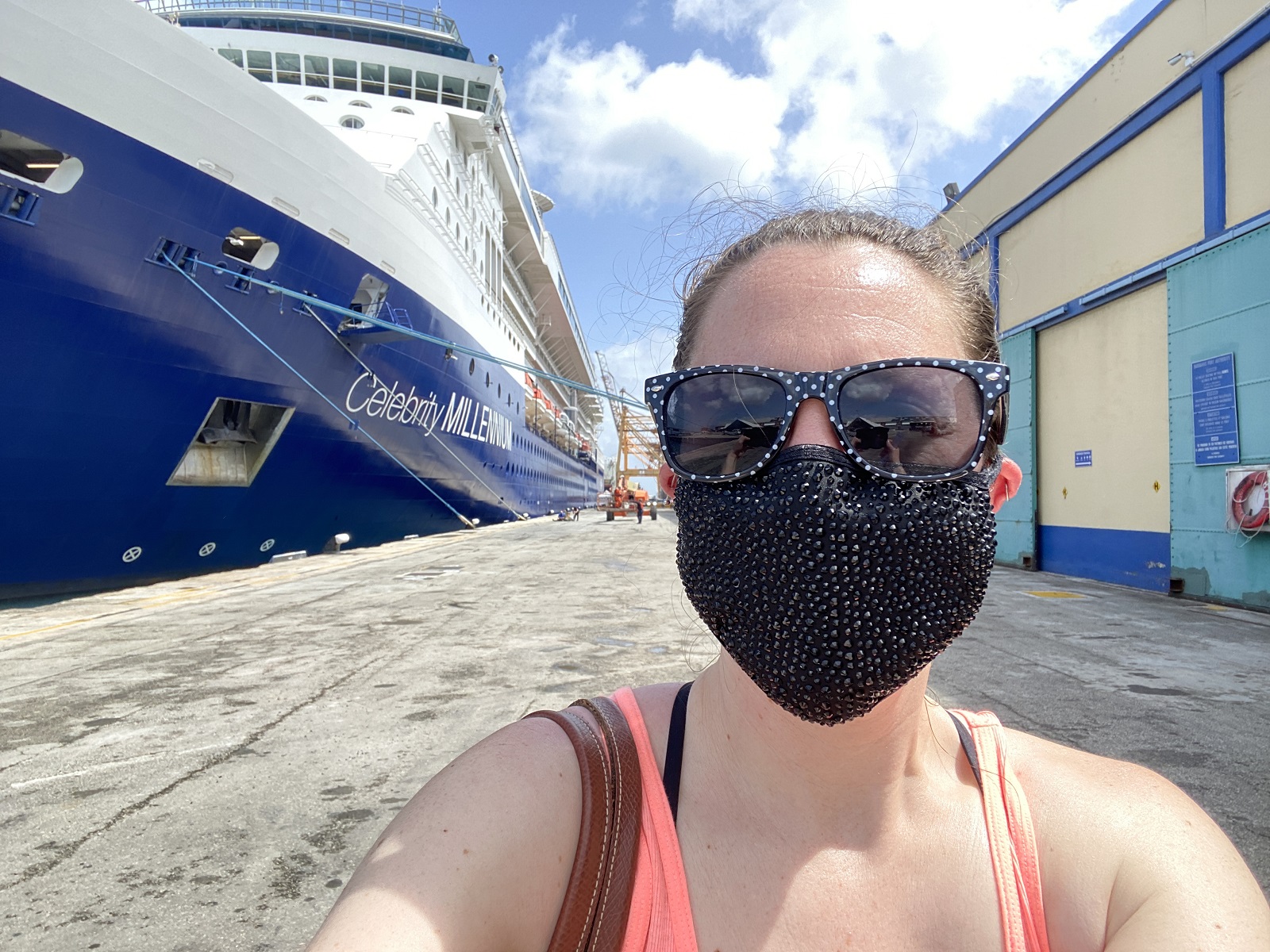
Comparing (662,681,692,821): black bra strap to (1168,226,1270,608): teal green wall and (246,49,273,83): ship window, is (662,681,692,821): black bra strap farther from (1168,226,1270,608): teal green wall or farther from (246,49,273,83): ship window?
(246,49,273,83): ship window

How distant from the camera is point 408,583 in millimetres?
8203

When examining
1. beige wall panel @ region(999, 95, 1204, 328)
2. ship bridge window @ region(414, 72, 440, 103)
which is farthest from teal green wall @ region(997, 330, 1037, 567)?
ship bridge window @ region(414, 72, 440, 103)

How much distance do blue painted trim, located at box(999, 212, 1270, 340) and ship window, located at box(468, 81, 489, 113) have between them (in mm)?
14519

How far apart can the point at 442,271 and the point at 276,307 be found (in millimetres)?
5445

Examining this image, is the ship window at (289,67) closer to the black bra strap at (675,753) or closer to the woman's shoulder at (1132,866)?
the black bra strap at (675,753)

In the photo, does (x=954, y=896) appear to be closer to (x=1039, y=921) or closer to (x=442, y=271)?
(x=1039, y=921)

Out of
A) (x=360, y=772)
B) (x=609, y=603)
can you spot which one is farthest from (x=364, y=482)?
(x=360, y=772)

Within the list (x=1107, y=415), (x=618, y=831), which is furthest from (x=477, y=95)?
(x=618, y=831)

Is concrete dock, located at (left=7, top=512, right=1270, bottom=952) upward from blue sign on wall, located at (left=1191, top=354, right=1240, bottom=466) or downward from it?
downward

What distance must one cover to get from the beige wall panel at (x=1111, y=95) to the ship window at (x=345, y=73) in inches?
578

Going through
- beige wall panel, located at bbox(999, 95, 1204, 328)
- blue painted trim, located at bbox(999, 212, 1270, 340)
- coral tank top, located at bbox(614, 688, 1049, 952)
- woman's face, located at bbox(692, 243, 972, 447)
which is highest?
beige wall panel, located at bbox(999, 95, 1204, 328)

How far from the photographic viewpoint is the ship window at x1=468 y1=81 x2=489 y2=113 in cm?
1883

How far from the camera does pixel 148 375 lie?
7.81m

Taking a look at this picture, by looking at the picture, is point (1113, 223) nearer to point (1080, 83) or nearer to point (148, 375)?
point (1080, 83)
